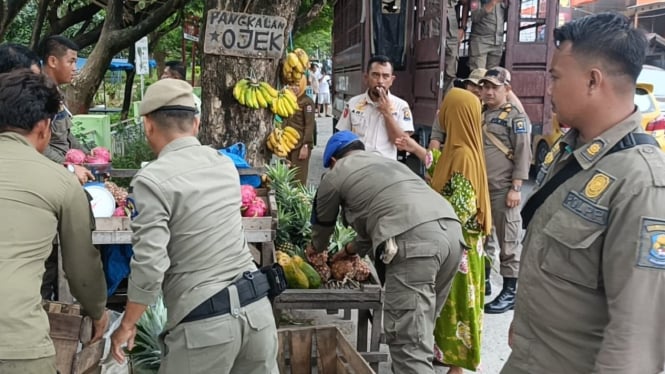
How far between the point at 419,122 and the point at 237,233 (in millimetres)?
5910

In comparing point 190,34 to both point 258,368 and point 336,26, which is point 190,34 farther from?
point 258,368

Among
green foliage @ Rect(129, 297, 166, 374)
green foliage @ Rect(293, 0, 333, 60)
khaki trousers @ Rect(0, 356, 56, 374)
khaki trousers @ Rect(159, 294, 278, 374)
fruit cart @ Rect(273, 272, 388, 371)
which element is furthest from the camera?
green foliage @ Rect(293, 0, 333, 60)

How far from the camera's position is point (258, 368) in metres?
2.46

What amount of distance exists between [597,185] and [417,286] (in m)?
1.52

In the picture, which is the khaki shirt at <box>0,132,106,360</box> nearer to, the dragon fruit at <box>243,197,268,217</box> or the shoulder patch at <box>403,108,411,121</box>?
the dragon fruit at <box>243,197,268,217</box>

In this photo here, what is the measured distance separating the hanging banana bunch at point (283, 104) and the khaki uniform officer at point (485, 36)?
10.7ft

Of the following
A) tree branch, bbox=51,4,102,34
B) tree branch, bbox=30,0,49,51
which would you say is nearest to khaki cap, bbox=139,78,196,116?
tree branch, bbox=30,0,49,51

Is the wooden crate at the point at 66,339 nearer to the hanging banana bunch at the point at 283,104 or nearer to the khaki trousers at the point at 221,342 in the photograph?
the khaki trousers at the point at 221,342

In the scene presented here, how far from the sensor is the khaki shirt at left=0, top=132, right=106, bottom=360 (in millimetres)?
1994

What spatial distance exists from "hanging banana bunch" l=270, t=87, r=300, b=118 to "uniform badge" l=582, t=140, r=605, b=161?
3212 mm

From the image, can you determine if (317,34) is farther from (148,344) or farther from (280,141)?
(148,344)

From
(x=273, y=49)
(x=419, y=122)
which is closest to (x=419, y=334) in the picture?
(x=273, y=49)

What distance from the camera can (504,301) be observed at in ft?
16.2

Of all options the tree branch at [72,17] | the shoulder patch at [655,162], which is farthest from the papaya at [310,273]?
the tree branch at [72,17]
